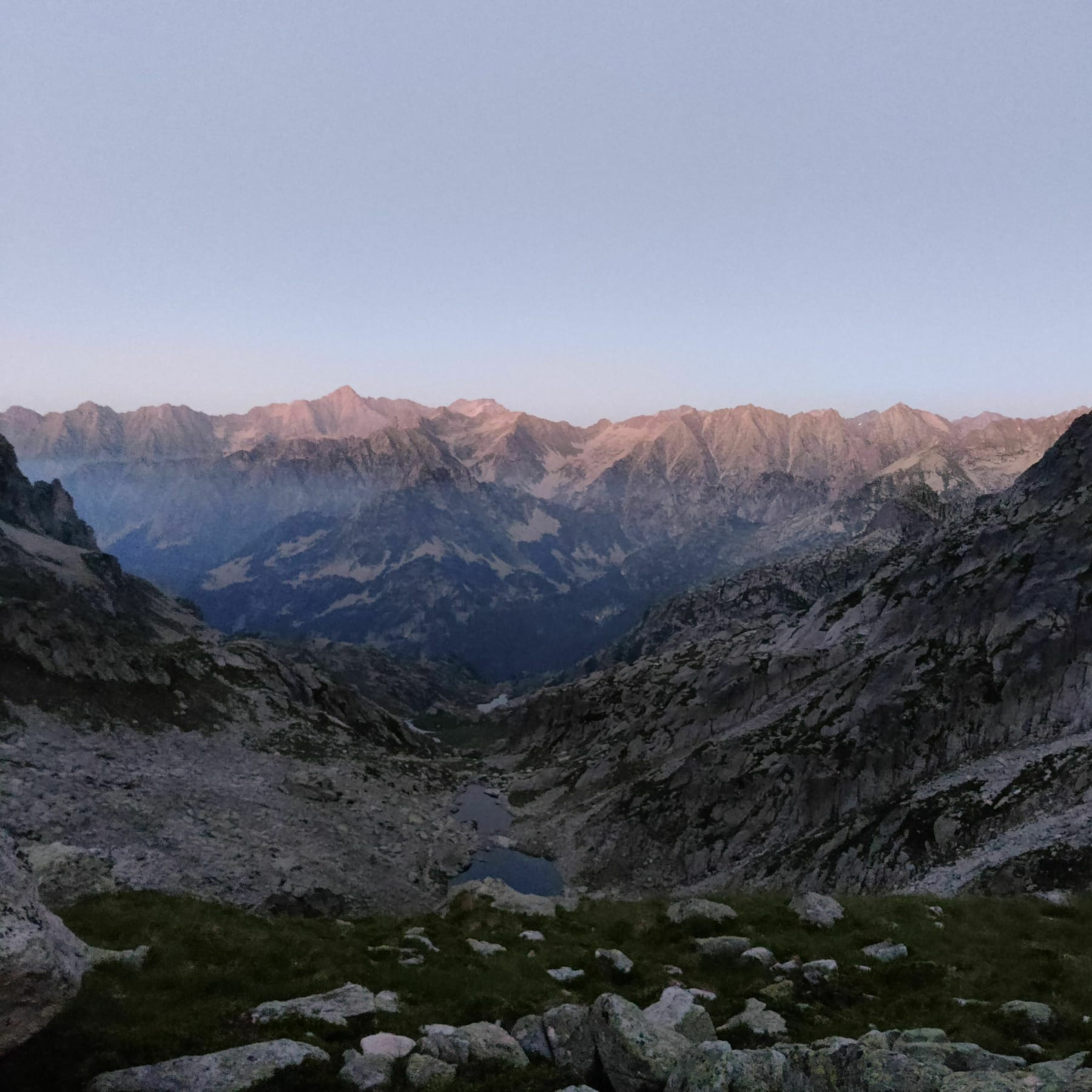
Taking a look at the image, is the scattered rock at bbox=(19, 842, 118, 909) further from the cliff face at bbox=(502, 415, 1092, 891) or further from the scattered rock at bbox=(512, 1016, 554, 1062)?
the cliff face at bbox=(502, 415, 1092, 891)

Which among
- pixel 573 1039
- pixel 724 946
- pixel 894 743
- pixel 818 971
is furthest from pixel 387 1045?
pixel 894 743

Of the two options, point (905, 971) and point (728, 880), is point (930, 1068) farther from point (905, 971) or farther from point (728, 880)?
point (728, 880)

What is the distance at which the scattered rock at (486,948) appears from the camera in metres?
29.7

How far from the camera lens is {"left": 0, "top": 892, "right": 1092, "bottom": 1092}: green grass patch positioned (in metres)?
17.4

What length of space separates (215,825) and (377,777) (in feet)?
152

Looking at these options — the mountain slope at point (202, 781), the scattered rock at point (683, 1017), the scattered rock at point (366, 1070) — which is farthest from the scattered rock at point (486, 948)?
the mountain slope at point (202, 781)

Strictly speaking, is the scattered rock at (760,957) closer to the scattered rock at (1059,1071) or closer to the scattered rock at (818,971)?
the scattered rock at (818,971)

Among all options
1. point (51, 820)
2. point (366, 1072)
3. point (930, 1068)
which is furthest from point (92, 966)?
point (51, 820)

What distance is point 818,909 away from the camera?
114 ft

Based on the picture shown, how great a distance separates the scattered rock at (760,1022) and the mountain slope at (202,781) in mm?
30838

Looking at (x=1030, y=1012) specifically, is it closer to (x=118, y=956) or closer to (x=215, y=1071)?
(x=215, y=1071)

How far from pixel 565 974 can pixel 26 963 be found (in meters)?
19.0

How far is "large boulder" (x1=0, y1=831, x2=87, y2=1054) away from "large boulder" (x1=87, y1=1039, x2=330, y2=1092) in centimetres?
213

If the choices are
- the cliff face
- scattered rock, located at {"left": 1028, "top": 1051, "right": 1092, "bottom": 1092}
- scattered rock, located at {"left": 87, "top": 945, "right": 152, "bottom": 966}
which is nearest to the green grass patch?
scattered rock, located at {"left": 87, "top": 945, "right": 152, "bottom": 966}
